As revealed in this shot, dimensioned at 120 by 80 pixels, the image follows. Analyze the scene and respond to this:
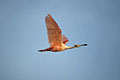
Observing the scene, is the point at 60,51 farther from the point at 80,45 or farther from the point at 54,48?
the point at 80,45

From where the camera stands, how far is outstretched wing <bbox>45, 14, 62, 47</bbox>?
1034cm

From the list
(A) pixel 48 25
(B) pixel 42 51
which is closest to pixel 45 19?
(A) pixel 48 25

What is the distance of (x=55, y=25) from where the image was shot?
1048 centimetres

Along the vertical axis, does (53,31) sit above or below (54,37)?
above

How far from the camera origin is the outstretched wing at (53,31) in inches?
407

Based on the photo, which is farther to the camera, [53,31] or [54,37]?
[54,37]


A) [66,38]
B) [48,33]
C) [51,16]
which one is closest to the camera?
[51,16]

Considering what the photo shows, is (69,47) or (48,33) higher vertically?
(48,33)

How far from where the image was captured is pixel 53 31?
10758mm

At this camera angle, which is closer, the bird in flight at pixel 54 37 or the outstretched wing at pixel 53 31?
the outstretched wing at pixel 53 31

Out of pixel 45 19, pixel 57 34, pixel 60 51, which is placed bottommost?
pixel 60 51

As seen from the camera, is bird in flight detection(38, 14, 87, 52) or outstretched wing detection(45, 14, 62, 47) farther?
bird in flight detection(38, 14, 87, 52)

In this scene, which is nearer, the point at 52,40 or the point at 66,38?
the point at 52,40

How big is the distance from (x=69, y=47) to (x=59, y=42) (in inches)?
22.5
